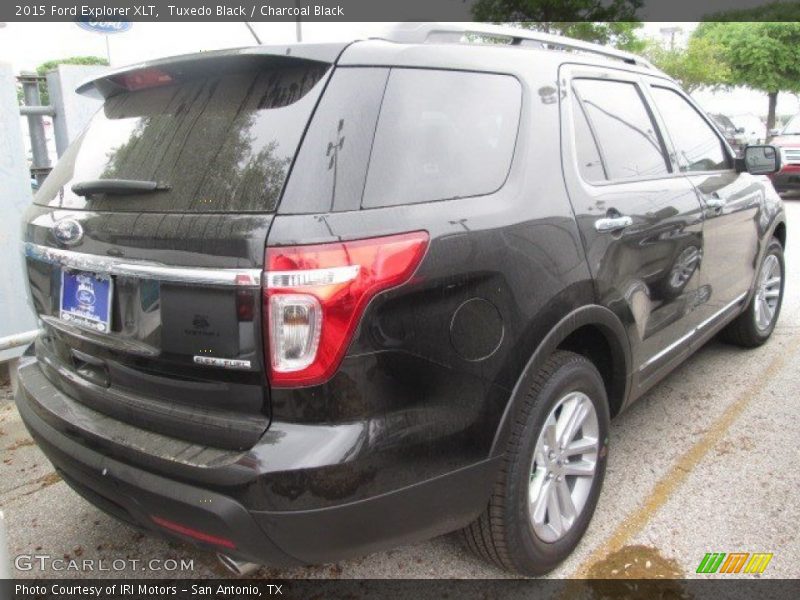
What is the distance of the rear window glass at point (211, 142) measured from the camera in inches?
67.6

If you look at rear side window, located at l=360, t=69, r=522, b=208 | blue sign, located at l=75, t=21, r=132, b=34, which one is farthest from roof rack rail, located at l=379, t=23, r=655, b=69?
blue sign, located at l=75, t=21, r=132, b=34

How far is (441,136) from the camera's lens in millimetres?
1915

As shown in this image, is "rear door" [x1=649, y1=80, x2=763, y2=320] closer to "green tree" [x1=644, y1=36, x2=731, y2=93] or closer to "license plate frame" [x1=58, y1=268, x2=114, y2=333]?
"license plate frame" [x1=58, y1=268, x2=114, y2=333]

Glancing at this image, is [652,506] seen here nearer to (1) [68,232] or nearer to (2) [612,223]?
(2) [612,223]

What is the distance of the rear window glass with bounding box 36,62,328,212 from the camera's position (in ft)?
5.64

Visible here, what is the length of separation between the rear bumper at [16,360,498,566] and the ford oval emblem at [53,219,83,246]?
0.54 metres

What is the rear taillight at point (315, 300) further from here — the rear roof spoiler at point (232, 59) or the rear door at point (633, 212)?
the rear door at point (633, 212)

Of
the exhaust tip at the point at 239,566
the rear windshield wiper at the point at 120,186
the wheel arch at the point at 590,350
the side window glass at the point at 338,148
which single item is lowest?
the exhaust tip at the point at 239,566

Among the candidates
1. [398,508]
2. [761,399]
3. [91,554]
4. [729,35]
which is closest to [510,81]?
[398,508]

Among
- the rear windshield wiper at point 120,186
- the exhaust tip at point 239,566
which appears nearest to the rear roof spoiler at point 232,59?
the rear windshield wiper at point 120,186

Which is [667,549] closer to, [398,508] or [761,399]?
[398,508]

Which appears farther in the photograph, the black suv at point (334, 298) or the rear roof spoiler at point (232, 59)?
the rear roof spoiler at point (232, 59)

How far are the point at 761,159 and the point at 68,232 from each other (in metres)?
3.79

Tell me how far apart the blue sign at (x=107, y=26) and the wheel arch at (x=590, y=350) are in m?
6.72
